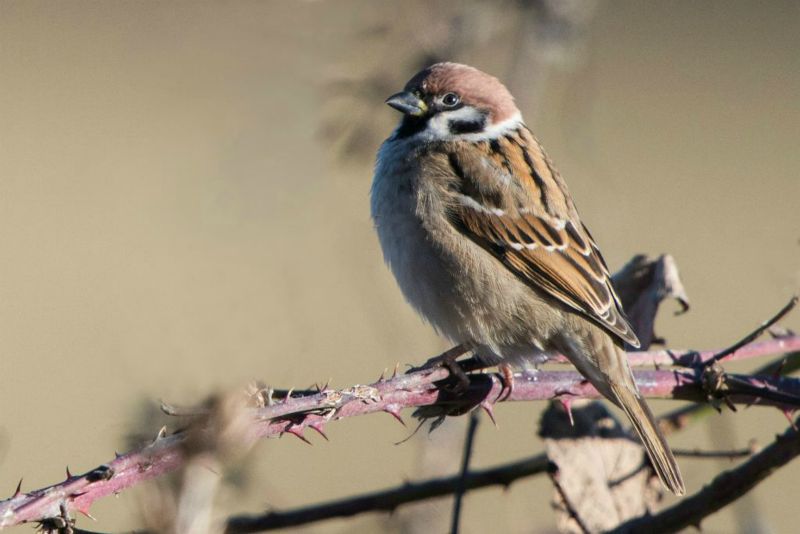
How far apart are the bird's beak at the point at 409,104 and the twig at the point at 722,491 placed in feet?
5.96

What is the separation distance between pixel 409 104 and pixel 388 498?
1.71 m

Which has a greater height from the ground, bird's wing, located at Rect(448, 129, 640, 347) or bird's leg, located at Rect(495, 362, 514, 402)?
bird's wing, located at Rect(448, 129, 640, 347)

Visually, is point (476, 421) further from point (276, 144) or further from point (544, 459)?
point (276, 144)

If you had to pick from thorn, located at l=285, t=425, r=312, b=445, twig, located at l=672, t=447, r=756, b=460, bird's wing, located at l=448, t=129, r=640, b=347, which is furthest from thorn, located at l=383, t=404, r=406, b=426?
bird's wing, located at l=448, t=129, r=640, b=347

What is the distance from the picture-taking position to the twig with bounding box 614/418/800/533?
8.38ft

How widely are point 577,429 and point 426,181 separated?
1116 mm

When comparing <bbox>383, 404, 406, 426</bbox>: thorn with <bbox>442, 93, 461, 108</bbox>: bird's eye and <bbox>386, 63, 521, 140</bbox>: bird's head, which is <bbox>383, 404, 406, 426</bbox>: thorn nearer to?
<bbox>386, 63, 521, 140</bbox>: bird's head

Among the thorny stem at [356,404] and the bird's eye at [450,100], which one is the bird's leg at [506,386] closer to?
the thorny stem at [356,404]

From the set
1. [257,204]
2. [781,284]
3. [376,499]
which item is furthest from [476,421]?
[781,284]

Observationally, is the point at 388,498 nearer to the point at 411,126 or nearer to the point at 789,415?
the point at 789,415

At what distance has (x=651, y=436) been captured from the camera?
3.00 m

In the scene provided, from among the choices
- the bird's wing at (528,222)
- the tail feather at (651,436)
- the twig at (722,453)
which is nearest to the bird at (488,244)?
the bird's wing at (528,222)

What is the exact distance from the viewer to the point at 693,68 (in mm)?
12789

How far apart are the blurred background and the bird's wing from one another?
0.18 meters
